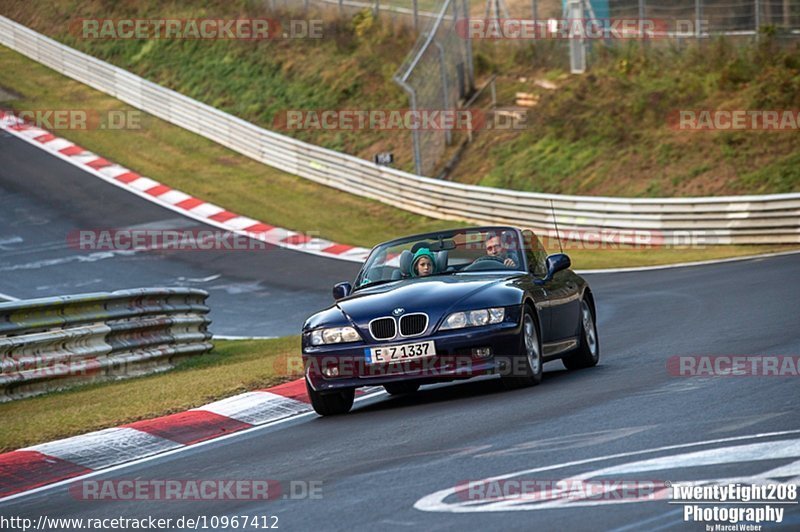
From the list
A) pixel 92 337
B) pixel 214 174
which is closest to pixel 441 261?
pixel 92 337

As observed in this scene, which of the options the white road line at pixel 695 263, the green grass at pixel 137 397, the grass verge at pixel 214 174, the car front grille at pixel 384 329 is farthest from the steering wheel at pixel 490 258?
the grass verge at pixel 214 174

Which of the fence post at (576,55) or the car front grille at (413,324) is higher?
the fence post at (576,55)

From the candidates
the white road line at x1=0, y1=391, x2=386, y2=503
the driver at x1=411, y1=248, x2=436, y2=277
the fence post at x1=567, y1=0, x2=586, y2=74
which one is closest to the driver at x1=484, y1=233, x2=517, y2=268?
the driver at x1=411, y1=248, x2=436, y2=277

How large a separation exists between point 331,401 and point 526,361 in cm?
151

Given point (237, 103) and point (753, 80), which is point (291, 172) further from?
point (753, 80)

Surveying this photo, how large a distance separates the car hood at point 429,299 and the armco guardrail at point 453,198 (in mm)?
11827

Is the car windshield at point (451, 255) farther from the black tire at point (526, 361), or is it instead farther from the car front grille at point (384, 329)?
the car front grille at point (384, 329)

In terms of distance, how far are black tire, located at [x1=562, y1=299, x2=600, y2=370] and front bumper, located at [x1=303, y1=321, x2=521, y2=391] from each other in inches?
75.0

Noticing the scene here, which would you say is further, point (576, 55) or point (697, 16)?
point (576, 55)

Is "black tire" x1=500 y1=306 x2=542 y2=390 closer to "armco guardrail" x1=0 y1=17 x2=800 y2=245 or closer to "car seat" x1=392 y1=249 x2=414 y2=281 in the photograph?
"car seat" x1=392 y1=249 x2=414 y2=281

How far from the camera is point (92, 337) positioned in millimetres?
13664

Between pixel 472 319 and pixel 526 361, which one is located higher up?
pixel 472 319

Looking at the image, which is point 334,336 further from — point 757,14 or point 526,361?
point 757,14

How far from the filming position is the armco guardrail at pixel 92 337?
12.7 meters
